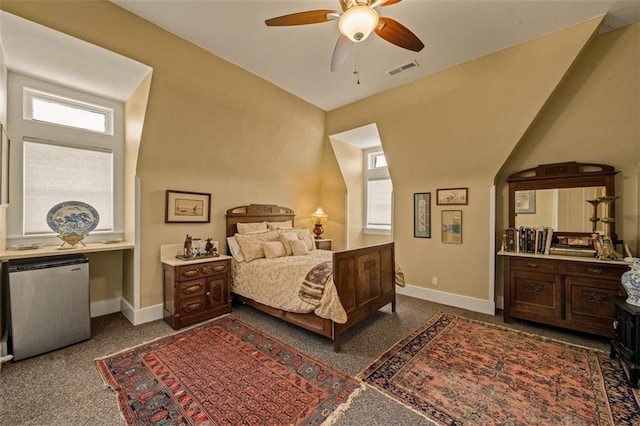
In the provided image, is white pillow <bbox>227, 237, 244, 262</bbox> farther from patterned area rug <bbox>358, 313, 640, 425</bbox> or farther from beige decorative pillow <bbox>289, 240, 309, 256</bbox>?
patterned area rug <bbox>358, 313, 640, 425</bbox>

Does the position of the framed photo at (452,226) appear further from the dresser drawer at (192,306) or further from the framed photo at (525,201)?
the dresser drawer at (192,306)

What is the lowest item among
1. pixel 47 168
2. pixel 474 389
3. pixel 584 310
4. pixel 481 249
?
pixel 474 389

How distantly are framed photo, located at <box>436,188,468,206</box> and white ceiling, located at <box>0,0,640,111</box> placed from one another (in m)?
1.73

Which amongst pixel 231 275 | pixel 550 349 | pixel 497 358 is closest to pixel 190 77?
pixel 231 275

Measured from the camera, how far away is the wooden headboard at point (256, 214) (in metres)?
Result: 4.16

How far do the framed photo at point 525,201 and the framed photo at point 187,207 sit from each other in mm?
4302

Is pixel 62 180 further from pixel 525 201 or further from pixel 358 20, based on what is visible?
pixel 525 201

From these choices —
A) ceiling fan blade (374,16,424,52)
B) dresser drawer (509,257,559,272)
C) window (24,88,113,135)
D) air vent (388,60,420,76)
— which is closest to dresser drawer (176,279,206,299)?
window (24,88,113,135)

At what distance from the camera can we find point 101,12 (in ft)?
8.09

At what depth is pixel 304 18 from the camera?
2.04 meters

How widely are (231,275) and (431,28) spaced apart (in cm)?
387

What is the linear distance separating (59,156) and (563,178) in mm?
6150

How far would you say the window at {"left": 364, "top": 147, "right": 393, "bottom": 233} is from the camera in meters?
5.72

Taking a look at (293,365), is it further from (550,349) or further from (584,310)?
(584,310)
